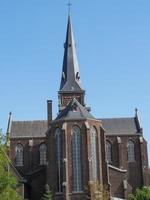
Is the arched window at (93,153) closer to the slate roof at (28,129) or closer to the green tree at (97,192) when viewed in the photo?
the green tree at (97,192)

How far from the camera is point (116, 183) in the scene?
5984 cm

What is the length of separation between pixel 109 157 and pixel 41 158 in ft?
33.1

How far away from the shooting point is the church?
176 ft

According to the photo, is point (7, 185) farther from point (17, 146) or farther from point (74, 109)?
point (17, 146)

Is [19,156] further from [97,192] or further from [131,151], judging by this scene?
[97,192]

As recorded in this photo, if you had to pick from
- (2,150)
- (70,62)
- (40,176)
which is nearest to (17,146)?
(40,176)

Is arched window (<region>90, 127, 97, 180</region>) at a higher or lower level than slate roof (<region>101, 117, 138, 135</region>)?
lower

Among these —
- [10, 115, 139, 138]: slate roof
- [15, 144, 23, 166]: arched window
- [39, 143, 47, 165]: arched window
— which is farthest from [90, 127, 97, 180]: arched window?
[15, 144, 23, 166]: arched window

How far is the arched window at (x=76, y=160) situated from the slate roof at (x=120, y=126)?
15152mm

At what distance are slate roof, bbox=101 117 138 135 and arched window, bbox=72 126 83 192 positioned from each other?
1515 cm

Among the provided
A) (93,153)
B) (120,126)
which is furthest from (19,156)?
(93,153)

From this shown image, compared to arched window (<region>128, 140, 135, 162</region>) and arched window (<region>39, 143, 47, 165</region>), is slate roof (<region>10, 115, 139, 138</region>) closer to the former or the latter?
arched window (<region>128, 140, 135, 162</region>)

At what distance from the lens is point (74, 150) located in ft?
177

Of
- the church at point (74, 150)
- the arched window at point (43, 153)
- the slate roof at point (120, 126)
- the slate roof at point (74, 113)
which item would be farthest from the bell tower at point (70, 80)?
the slate roof at point (74, 113)
